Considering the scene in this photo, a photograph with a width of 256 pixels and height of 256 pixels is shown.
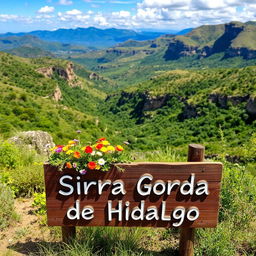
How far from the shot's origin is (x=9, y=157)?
5758mm

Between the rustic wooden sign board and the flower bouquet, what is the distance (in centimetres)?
9

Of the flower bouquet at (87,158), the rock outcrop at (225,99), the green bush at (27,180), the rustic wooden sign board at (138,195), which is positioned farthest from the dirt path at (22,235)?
the rock outcrop at (225,99)

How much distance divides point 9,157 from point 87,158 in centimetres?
346

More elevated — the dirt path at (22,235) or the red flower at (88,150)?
the red flower at (88,150)

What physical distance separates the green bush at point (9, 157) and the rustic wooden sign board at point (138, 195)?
3.00 m

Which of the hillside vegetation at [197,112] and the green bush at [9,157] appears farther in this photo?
the hillside vegetation at [197,112]

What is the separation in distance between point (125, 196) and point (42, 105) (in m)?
44.1

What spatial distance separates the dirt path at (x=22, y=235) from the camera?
352 cm

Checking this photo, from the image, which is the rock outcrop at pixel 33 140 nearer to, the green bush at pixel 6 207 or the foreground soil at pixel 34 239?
the green bush at pixel 6 207

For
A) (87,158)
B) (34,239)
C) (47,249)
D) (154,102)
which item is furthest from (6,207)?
(154,102)

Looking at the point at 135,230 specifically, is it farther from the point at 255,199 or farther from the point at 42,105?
the point at 42,105

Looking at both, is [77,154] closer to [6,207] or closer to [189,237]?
[189,237]

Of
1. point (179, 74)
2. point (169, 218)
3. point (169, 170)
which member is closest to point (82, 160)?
point (169, 170)

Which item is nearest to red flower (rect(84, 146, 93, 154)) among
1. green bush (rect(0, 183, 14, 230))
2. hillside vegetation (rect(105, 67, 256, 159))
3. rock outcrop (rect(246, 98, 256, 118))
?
green bush (rect(0, 183, 14, 230))
